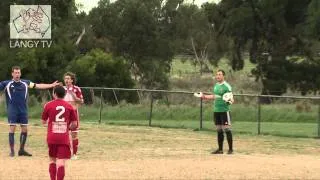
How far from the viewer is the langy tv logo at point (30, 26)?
149 feet

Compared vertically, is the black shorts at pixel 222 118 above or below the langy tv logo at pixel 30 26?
below

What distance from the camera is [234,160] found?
1523 centimetres

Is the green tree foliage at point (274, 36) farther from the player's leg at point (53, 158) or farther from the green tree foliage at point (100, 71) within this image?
the player's leg at point (53, 158)

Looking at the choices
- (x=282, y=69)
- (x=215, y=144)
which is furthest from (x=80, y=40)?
(x=215, y=144)

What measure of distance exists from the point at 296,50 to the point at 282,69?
3647 millimetres

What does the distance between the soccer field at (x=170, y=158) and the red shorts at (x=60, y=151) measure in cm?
112

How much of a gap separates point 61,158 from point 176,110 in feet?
70.6

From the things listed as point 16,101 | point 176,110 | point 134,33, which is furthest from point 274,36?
point 16,101

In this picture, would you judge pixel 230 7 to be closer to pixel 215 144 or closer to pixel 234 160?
pixel 215 144

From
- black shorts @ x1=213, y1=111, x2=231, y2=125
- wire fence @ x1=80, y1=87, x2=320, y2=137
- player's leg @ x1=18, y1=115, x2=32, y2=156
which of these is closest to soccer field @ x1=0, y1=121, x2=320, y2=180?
player's leg @ x1=18, y1=115, x2=32, y2=156

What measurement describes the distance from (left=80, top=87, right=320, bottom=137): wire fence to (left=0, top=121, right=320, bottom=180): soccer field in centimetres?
650

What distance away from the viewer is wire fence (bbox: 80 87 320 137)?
3044cm

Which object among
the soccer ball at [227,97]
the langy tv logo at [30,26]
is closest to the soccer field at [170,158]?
the soccer ball at [227,97]

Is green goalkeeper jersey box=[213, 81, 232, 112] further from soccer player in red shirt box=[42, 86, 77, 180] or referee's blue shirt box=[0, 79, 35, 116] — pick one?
soccer player in red shirt box=[42, 86, 77, 180]
